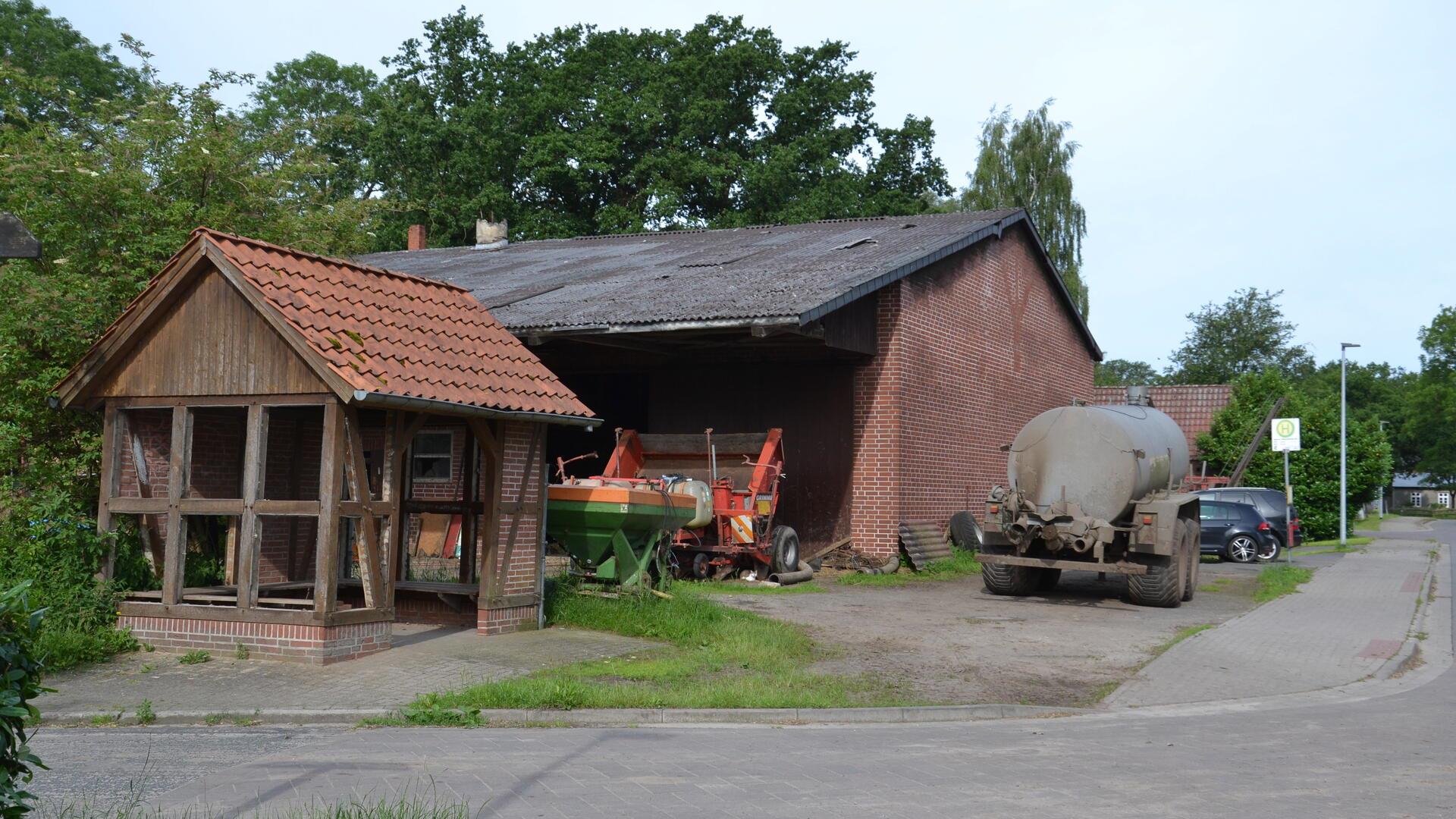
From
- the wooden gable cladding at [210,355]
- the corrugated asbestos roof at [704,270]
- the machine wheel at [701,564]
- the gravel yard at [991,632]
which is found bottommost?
the gravel yard at [991,632]

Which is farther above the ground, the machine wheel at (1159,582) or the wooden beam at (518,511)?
the wooden beam at (518,511)

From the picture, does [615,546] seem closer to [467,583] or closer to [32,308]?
[467,583]

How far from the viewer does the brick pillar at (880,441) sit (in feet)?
66.8

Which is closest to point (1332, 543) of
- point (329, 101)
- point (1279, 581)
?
point (1279, 581)

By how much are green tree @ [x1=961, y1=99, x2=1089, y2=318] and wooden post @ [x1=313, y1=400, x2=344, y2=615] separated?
38503mm

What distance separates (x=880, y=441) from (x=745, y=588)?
4086mm

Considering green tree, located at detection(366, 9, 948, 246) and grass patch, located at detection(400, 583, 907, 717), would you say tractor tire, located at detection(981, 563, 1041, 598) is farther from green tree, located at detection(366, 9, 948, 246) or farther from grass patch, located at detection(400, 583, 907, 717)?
green tree, located at detection(366, 9, 948, 246)

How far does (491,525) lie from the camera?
12.6 meters

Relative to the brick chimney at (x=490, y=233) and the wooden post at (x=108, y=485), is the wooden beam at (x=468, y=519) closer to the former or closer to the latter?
the wooden post at (x=108, y=485)

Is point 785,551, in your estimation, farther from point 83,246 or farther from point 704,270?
point 83,246

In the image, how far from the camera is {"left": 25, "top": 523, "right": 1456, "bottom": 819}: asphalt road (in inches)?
263

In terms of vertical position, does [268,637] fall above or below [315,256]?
below

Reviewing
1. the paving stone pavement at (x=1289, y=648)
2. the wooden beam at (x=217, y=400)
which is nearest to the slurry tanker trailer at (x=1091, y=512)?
the paving stone pavement at (x=1289, y=648)

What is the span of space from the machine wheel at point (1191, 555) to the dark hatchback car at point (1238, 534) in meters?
10.1
